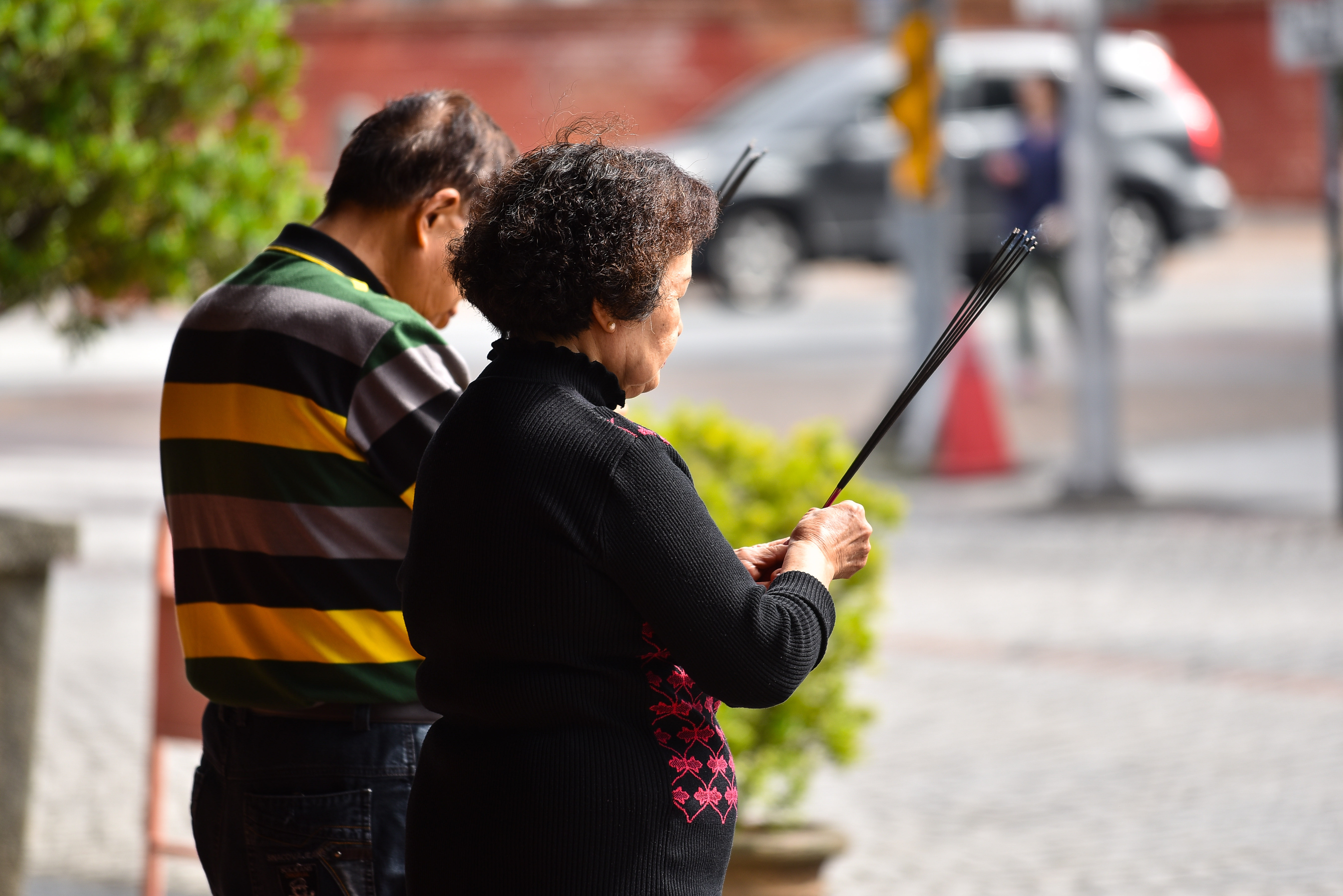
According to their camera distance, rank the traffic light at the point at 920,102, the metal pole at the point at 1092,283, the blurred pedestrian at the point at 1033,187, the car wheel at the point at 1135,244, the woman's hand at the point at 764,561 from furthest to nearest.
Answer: the car wheel at the point at 1135,244
the blurred pedestrian at the point at 1033,187
the traffic light at the point at 920,102
the metal pole at the point at 1092,283
the woman's hand at the point at 764,561

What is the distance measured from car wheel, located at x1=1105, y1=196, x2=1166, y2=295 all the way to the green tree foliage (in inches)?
615

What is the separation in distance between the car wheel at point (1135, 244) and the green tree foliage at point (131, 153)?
51.3 ft

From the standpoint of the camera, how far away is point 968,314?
2.20 m

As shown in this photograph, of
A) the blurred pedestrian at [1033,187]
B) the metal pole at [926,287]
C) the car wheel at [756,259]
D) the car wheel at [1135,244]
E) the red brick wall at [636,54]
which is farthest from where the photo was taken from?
the red brick wall at [636,54]

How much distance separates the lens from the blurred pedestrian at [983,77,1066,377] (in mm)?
13594

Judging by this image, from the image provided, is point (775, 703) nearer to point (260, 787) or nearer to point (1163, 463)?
point (260, 787)

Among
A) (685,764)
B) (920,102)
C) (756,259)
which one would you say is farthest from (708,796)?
(756,259)

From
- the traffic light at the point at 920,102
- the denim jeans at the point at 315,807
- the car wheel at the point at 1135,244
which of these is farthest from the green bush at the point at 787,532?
the car wheel at the point at 1135,244

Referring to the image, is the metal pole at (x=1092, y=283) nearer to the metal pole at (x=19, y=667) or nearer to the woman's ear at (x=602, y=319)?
the metal pole at (x=19, y=667)

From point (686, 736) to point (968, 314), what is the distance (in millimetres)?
609

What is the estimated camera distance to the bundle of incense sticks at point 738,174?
2617mm

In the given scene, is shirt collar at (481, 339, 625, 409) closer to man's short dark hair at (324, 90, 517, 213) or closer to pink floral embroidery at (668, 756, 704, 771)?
pink floral embroidery at (668, 756, 704, 771)

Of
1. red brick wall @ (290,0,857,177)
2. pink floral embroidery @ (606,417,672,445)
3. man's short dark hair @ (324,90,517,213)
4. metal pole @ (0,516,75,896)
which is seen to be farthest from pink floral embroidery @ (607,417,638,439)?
red brick wall @ (290,0,857,177)

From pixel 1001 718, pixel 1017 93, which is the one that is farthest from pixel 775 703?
pixel 1017 93
